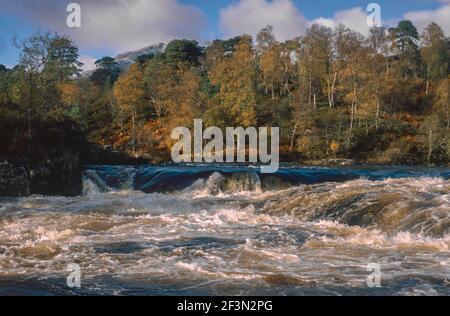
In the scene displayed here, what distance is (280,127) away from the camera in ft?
170

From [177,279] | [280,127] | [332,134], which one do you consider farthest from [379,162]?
[177,279]

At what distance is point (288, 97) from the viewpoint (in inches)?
2341

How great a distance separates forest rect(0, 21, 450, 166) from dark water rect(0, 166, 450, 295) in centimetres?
1670

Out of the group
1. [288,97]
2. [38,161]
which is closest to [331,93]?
[288,97]

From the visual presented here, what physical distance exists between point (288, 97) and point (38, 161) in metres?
36.5

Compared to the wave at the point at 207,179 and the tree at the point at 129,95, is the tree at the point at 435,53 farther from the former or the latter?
the wave at the point at 207,179

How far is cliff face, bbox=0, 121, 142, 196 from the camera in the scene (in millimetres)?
26734

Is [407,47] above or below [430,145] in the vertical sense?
above

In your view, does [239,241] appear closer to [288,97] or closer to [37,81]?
[37,81]

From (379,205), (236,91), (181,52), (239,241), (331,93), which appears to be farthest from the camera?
(181,52)

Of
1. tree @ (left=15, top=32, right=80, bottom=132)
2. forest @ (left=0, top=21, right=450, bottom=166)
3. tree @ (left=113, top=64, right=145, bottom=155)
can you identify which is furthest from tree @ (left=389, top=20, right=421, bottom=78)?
tree @ (left=15, top=32, right=80, bottom=132)

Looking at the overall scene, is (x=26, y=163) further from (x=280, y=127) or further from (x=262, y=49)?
(x=262, y=49)

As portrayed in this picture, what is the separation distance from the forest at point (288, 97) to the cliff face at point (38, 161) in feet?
9.84

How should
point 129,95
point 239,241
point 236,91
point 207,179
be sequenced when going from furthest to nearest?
point 129,95 → point 236,91 → point 207,179 → point 239,241
